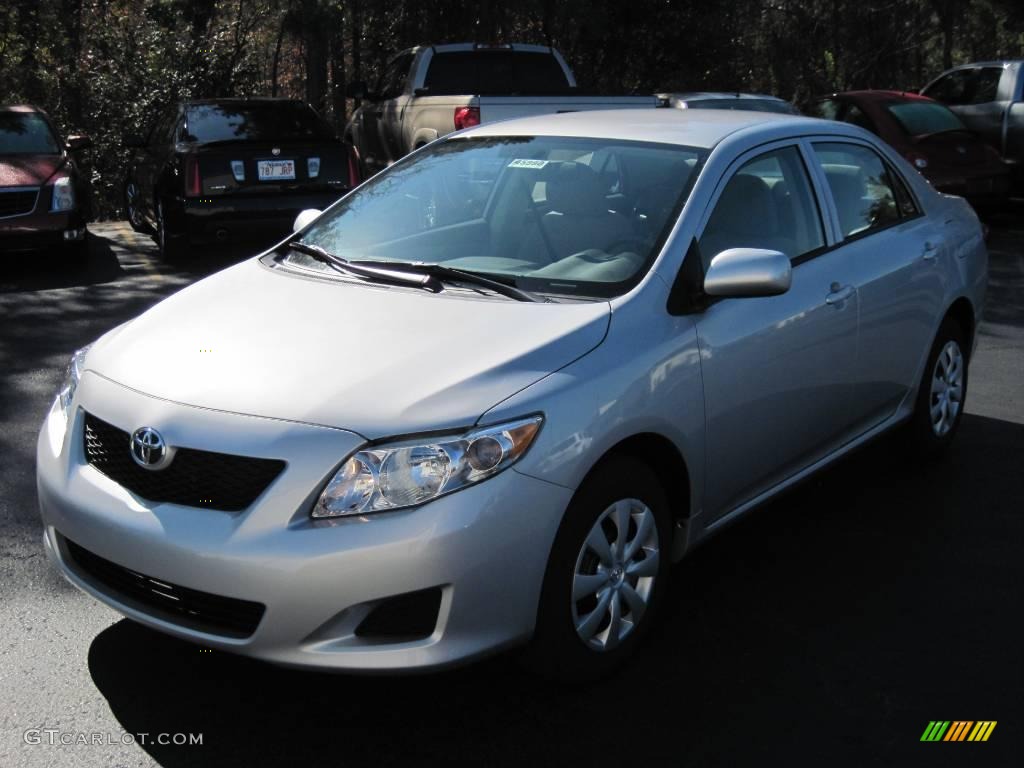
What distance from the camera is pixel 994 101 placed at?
1586 centimetres

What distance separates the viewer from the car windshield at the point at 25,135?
11.6 meters

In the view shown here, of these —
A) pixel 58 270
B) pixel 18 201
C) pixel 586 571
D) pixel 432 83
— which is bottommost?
pixel 58 270

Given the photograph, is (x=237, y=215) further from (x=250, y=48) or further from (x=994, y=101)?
(x=250, y=48)

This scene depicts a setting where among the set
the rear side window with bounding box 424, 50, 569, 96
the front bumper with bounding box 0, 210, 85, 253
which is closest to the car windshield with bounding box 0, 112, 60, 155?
the front bumper with bounding box 0, 210, 85, 253

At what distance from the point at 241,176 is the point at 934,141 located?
780 centimetres

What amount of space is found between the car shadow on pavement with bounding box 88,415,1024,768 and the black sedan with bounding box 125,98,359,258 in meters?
7.12

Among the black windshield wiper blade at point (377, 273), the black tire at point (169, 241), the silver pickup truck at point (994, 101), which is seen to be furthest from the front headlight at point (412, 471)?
the silver pickup truck at point (994, 101)

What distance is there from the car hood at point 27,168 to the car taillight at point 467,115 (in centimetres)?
372

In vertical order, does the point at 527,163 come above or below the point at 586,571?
above

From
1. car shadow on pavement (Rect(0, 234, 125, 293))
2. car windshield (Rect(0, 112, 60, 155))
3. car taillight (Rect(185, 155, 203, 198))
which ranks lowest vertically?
car shadow on pavement (Rect(0, 234, 125, 293))

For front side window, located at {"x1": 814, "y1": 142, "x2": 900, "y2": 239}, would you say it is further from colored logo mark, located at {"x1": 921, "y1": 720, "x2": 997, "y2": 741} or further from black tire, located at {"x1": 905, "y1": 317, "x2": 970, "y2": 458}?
colored logo mark, located at {"x1": 921, "y1": 720, "x2": 997, "y2": 741}

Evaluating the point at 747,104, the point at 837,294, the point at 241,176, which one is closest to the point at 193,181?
the point at 241,176

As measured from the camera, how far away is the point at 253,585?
3.19 meters

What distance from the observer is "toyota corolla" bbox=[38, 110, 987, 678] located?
3.23 m
